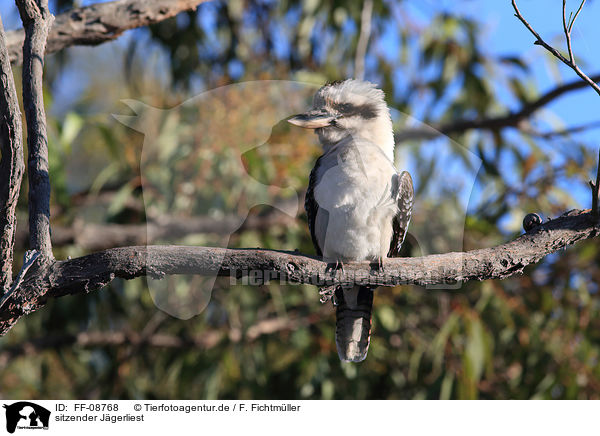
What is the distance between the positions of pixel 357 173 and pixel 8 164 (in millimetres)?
803

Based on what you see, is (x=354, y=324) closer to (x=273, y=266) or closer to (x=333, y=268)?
(x=333, y=268)

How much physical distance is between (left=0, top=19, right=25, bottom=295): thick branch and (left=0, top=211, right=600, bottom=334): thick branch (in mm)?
70

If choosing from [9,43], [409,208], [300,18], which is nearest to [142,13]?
[9,43]

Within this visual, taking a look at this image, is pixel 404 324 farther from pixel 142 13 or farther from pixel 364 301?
pixel 142 13

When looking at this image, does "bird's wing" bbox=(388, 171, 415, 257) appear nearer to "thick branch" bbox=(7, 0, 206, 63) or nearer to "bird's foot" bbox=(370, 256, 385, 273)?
"bird's foot" bbox=(370, 256, 385, 273)

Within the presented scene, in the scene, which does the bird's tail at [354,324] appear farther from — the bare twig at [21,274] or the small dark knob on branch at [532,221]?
the bare twig at [21,274]

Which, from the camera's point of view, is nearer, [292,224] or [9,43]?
[9,43]

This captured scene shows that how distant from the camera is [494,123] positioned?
329 centimetres

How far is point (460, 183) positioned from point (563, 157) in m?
0.79

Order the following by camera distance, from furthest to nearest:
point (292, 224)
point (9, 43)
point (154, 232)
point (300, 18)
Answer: point (300, 18) → point (292, 224) → point (154, 232) → point (9, 43)

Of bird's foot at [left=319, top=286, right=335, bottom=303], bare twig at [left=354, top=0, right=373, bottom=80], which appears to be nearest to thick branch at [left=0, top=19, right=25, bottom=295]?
bird's foot at [left=319, top=286, right=335, bottom=303]

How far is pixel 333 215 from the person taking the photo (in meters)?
1.70

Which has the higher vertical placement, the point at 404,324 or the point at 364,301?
the point at 404,324
